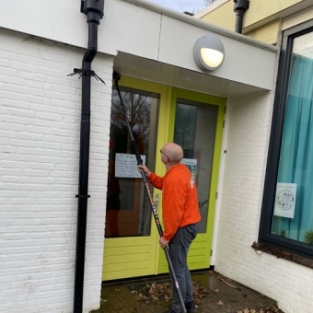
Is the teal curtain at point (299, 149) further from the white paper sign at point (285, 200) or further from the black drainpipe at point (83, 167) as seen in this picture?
the black drainpipe at point (83, 167)

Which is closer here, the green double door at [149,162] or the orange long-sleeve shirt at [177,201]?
the orange long-sleeve shirt at [177,201]

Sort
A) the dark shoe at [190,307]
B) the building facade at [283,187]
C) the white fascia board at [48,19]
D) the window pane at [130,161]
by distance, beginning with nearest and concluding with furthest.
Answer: the white fascia board at [48,19], the dark shoe at [190,307], the building facade at [283,187], the window pane at [130,161]

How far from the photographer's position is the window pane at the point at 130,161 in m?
3.67

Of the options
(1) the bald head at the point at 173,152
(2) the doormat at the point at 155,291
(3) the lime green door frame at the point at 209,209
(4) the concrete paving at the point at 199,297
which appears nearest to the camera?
(1) the bald head at the point at 173,152

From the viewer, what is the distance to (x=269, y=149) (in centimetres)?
389

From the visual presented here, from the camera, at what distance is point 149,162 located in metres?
3.90

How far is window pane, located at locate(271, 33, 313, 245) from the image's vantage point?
3.57 meters

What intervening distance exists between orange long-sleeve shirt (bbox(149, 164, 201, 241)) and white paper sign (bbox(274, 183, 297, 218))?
4.61 feet

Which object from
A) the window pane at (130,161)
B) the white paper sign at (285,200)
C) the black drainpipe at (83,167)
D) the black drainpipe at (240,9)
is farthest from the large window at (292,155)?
the black drainpipe at (83,167)

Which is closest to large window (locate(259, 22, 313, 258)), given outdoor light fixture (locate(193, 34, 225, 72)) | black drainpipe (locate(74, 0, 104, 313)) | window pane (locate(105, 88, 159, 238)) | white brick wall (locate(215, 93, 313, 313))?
white brick wall (locate(215, 93, 313, 313))

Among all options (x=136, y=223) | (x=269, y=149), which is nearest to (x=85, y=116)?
(x=136, y=223)

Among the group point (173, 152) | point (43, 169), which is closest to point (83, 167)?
point (43, 169)

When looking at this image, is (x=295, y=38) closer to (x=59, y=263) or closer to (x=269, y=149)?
(x=269, y=149)

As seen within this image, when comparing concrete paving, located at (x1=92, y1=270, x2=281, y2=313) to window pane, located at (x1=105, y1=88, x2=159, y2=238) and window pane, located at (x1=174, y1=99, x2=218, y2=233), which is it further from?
window pane, located at (x1=174, y1=99, x2=218, y2=233)
